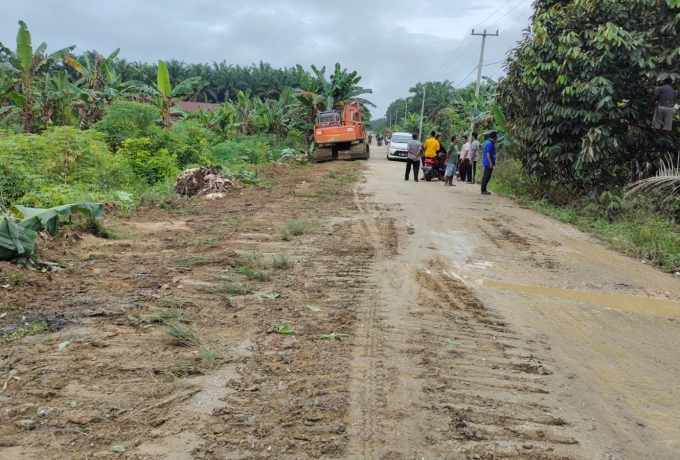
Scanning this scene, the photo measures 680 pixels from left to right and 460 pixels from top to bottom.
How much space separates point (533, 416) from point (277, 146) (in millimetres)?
25394

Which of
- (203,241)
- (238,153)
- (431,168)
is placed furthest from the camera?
(238,153)

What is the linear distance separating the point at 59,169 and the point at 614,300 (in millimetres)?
11558

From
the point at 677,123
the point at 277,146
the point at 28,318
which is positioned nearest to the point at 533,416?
the point at 28,318

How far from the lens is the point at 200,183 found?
505 inches

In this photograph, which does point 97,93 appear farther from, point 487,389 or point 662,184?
point 487,389

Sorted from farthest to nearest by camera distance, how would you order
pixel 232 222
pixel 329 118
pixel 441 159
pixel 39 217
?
pixel 329 118, pixel 441 159, pixel 232 222, pixel 39 217

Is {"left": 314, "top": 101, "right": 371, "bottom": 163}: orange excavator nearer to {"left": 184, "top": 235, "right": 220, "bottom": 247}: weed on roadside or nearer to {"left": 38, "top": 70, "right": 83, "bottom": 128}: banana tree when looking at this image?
{"left": 38, "top": 70, "right": 83, "bottom": 128}: banana tree

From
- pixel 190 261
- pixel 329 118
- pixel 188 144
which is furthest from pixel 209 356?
pixel 329 118

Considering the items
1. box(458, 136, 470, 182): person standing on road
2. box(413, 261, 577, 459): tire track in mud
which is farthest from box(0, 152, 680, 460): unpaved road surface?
box(458, 136, 470, 182): person standing on road

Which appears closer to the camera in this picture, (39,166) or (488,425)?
(488,425)

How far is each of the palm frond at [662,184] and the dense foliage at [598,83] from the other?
1107 mm

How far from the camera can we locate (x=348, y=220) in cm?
934

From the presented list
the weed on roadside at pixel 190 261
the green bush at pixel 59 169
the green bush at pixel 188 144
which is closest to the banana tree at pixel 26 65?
the green bush at pixel 188 144

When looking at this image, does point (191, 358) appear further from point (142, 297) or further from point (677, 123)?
point (677, 123)
